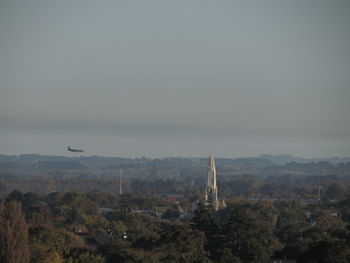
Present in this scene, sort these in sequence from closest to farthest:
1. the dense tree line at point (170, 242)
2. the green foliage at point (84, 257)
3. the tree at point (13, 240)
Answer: the tree at point (13, 240), the dense tree line at point (170, 242), the green foliage at point (84, 257)

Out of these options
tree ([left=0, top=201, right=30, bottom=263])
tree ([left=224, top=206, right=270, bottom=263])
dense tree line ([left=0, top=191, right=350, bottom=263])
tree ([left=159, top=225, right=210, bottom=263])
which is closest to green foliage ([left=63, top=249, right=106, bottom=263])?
dense tree line ([left=0, top=191, right=350, bottom=263])

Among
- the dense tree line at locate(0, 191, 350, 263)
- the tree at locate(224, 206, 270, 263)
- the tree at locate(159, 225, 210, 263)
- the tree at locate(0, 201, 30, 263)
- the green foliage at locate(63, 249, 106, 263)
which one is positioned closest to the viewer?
the tree at locate(0, 201, 30, 263)

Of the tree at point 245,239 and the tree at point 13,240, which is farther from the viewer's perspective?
the tree at point 245,239

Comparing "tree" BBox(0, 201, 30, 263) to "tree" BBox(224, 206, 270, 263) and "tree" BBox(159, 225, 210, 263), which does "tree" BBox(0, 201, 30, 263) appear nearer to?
"tree" BBox(159, 225, 210, 263)

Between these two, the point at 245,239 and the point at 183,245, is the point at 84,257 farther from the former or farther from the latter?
the point at 245,239

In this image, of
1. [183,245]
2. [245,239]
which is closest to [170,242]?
[183,245]

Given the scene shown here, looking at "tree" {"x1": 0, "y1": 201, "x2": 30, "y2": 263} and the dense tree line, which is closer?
"tree" {"x1": 0, "y1": 201, "x2": 30, "y2": 263}

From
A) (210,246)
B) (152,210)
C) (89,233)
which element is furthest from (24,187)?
(210,246)

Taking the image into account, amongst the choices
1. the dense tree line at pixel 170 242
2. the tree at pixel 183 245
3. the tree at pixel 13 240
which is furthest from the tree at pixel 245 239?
the tree at pixel 13 240

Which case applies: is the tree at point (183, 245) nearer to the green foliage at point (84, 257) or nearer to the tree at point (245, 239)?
the tree at point (245, 239)
